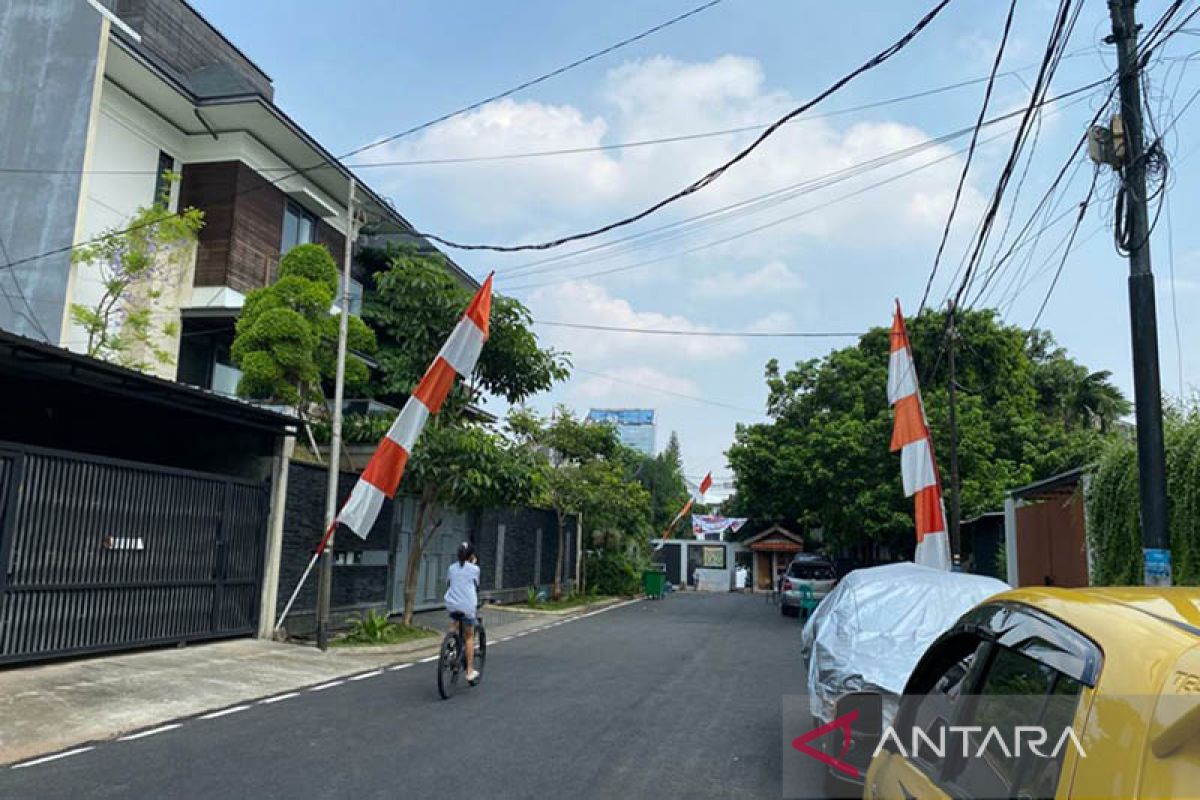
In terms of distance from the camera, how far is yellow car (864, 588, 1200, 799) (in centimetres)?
160

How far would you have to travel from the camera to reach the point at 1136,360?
7.44 m

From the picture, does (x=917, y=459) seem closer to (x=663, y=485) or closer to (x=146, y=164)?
(x=146, y=164)

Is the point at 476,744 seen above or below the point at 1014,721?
below

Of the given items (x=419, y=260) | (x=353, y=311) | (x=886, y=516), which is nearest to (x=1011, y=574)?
(x=886, y=516)

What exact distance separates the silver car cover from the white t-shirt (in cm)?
431

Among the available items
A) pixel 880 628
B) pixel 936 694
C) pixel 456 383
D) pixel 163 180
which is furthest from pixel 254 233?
pixel 936 694

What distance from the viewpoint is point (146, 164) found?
19.4 meters

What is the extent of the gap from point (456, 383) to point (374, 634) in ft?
15.1

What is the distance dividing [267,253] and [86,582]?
12.1 m

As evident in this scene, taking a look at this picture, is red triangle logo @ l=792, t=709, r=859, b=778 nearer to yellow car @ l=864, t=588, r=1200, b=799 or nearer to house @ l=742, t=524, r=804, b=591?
yellow car @ l=864, t=588, r=1200, b=799

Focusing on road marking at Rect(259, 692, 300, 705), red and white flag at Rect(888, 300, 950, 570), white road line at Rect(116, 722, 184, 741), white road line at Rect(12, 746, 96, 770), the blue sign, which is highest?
red and white flag at Rect(888, 300, 950, 570)

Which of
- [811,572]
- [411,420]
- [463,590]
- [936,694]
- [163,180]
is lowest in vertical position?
[811,572]

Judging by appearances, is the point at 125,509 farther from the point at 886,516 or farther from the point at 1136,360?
the point at 886,516

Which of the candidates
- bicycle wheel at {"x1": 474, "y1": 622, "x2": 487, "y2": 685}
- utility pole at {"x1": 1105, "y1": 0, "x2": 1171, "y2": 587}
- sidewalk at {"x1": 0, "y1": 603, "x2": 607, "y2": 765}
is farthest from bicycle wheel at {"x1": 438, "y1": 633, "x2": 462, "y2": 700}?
utility pole at {"x1": 1105, "y1": 0, "x2": 1171, "y2": 587}
